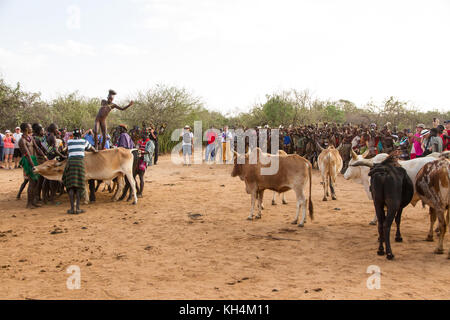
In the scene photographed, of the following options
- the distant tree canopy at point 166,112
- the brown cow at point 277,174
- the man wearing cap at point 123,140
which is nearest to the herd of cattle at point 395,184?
the brown cow at point 277,174

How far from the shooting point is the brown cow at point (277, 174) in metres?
7.37

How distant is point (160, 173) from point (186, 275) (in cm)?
1161

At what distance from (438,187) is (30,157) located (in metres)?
8.80

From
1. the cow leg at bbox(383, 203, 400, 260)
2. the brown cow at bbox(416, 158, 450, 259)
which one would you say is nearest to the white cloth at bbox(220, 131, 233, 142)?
the brown cow at bbox(416, 158, 450, 259)

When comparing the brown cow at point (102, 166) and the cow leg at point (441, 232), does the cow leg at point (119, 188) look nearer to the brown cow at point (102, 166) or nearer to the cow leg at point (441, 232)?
the brown cow at point (102, 166)

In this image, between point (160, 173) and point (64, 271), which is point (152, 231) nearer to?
point (64, 271)

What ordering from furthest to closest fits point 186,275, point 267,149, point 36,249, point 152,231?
point 267,149, point 152,231, point 36,249, point 186,275

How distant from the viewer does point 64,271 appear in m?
5.02

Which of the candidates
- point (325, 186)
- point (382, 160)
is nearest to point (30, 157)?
point (325, 186)

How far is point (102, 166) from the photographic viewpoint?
932cm

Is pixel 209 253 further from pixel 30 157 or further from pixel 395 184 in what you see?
pixel 30 157

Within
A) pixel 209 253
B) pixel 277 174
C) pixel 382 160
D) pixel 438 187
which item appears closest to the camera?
pixel 438 187

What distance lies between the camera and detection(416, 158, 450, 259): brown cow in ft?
18.0
